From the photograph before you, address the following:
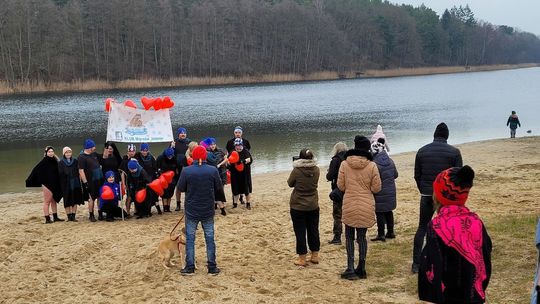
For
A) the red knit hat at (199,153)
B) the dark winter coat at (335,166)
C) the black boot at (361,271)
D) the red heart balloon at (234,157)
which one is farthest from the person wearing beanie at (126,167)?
the black boot at (361,271)

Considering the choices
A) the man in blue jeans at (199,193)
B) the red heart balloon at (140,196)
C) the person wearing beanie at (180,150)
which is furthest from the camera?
the person wearing beanie at (180,150)

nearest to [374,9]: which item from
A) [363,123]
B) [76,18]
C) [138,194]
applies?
[76,18]

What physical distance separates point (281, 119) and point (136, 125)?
2540 centimetres

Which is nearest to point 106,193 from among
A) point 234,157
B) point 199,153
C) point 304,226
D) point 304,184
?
point 234,157

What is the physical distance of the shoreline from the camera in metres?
58.4

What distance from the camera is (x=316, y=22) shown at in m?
98.8

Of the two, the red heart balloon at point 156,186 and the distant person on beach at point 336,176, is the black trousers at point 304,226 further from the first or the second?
the red heart balloon at point 156,186

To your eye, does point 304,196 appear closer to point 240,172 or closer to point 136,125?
point 240,172

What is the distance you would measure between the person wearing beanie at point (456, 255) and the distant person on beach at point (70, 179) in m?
8.09

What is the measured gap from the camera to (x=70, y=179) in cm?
1020

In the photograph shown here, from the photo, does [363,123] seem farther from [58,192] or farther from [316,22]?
[316,22]

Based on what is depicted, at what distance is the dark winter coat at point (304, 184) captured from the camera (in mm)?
6938

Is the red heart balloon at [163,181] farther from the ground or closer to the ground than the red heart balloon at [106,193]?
farther from the ground

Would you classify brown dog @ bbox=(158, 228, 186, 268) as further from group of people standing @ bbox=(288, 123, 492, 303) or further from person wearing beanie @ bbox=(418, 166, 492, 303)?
person wearing beanie @ bbox=(418, 166, 492, 303)
